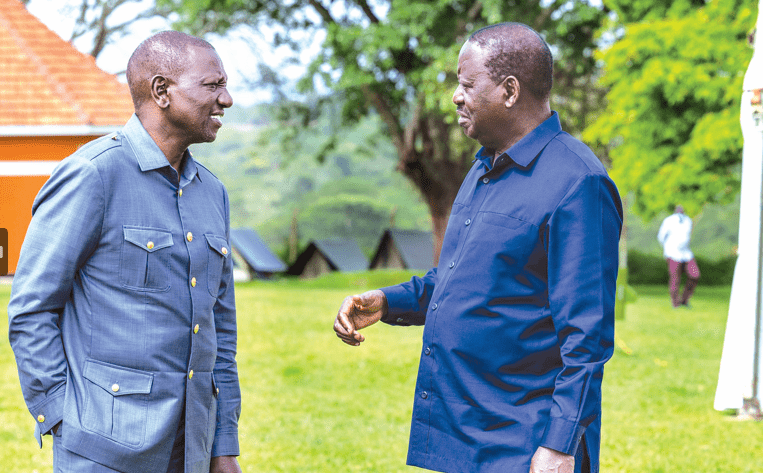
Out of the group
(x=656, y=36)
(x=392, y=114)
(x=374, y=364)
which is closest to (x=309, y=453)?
(x=374, y=364)

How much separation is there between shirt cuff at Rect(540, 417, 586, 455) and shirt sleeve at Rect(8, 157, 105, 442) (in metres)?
1.29

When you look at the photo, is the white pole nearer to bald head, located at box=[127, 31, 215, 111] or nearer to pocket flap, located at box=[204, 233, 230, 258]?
pocket flap, located at box=[204, 233, 230, 258]

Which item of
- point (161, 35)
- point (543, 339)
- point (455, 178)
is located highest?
point (161, 35)

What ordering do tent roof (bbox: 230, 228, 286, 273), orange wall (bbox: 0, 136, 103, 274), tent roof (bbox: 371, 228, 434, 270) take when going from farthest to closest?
tent roof (bbox: 230, 228, 286, 273) → tent roof (bbox: 371, 228, 434, 270) → orange wall (bbox: 0, 136, 103, 274)

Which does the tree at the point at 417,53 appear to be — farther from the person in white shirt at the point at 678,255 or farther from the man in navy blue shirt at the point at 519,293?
the man in navy blue shirt at the point at 519,293

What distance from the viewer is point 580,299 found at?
2.11 meters

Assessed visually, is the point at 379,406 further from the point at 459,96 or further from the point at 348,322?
the point at 459,96

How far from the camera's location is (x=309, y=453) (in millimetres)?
5844

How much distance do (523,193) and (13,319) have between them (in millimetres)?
1407

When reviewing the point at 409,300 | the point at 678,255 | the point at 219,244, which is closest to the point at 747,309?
the point at 409,300

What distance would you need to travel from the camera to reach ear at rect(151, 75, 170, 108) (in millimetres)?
2385

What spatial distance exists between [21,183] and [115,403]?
452 centimetres

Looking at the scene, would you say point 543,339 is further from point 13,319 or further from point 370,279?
point 370,279

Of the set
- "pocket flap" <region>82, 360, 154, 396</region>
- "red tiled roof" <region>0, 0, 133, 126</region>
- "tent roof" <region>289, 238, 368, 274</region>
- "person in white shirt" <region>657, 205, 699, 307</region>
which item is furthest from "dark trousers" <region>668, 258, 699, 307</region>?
"tent roof" <region>289, 238, 368, 274</region>
